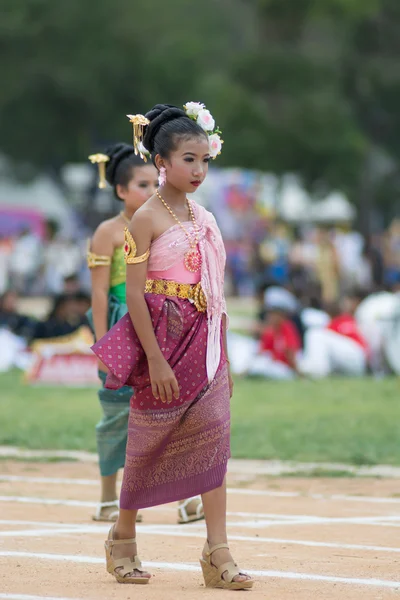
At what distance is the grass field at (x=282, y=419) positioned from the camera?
36.0 ft

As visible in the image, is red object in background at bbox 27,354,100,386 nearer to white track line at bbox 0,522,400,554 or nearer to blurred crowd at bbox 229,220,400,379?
blurred crowd at bbox 229,220,400,379

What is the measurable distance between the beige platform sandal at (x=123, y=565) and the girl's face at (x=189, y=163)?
156 cm

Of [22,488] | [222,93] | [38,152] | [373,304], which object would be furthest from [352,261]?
[38,152]

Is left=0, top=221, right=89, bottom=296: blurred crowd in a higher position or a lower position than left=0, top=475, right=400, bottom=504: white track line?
higher

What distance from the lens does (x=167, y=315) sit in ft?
19.4

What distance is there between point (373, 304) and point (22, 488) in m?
10.4

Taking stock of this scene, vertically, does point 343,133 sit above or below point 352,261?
above

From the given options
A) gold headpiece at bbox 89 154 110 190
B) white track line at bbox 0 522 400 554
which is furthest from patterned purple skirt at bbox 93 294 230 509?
gold headpiece at bbox 89 154 110 190

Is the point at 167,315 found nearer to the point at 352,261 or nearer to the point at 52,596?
the point at 52,596

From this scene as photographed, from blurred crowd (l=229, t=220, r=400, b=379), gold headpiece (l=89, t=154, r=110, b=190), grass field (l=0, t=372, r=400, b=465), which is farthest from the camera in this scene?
blurred crowd (l=229, t=220, r=400, b=379)

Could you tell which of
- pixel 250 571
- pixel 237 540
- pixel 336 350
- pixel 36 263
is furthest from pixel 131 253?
pixel 36 263

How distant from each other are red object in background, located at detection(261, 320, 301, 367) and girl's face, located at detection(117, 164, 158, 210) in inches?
386

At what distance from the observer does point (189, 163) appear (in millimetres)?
6000

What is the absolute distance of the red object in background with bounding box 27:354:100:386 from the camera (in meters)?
17.4
